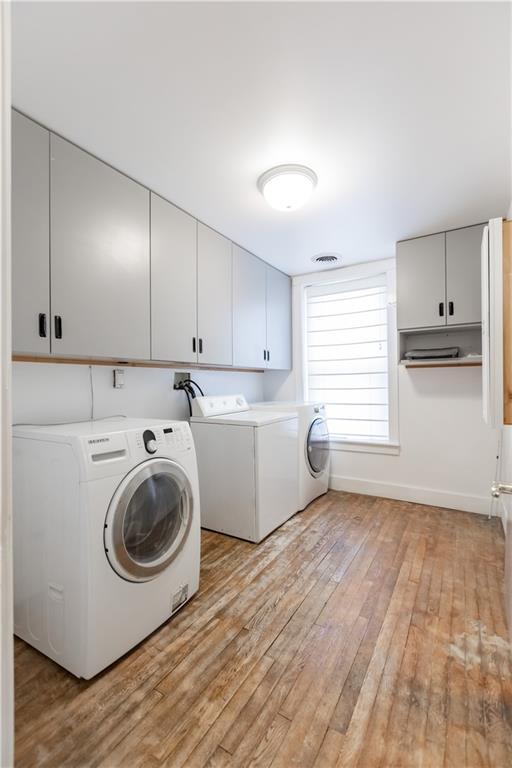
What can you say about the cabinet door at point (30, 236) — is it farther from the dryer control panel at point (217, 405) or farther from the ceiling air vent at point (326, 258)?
the ceiling air vent at point (326, 258)

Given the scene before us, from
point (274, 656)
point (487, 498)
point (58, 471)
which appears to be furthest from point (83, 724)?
point (487, 498)

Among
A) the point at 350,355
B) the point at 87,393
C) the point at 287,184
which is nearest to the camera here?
the point at 287,184

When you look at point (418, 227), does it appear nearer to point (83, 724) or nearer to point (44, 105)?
point (44, 105)

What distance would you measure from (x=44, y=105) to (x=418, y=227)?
246cm

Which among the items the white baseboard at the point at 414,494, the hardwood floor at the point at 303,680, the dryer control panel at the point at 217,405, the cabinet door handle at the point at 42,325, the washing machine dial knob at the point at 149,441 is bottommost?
the hardwood floor at the point at 303,680

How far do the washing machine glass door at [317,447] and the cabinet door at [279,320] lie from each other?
0.74 meters

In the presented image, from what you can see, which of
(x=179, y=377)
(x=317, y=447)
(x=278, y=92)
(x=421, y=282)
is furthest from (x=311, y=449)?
(x=278, y=92)

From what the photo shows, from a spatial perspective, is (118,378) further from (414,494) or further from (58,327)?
(414,494)

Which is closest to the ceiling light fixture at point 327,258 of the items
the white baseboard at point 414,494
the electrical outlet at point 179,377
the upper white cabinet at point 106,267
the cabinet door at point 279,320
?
the cabinet door at point 279,320

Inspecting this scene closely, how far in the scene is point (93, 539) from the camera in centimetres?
129

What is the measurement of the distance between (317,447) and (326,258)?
181 centimetres

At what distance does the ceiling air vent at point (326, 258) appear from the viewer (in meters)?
3.15

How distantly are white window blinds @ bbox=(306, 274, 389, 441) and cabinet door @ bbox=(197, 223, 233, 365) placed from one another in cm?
127

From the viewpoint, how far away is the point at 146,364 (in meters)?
2.42
